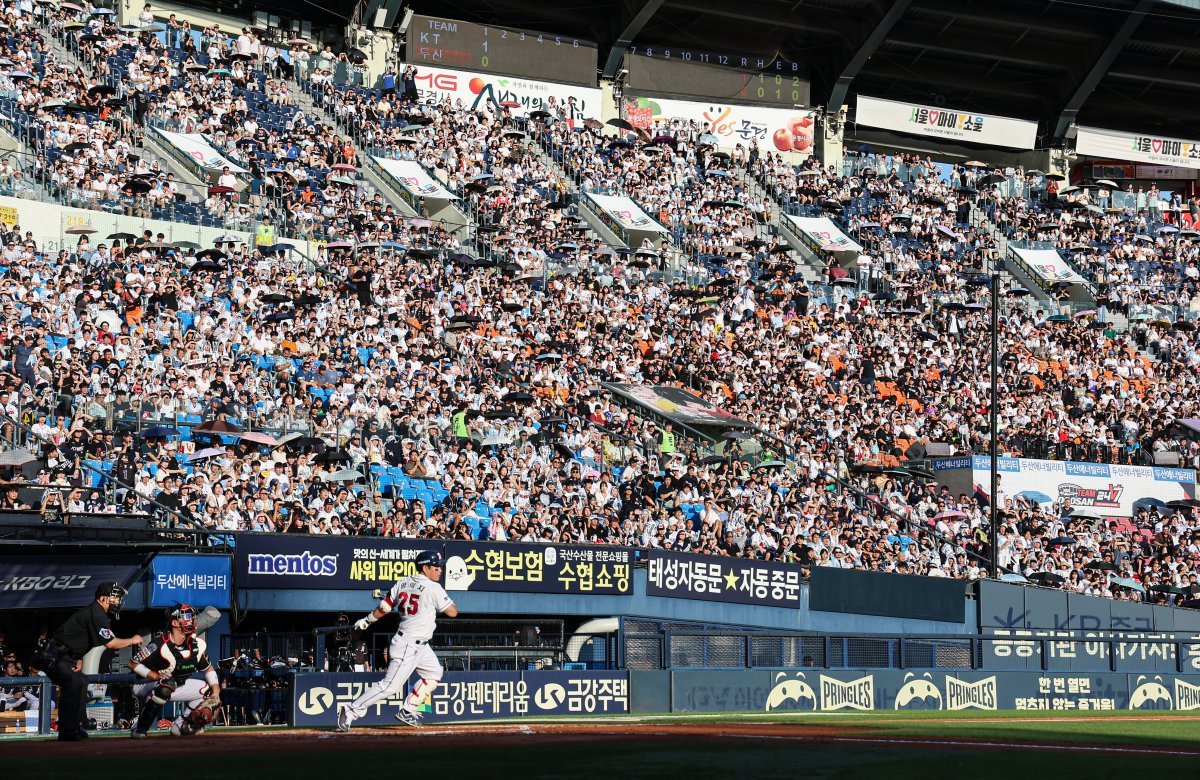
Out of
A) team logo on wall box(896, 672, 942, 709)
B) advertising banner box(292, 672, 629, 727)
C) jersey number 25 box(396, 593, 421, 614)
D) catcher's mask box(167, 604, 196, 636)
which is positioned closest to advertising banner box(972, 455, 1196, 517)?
team logo on wall box(896, 672, 942, 709)

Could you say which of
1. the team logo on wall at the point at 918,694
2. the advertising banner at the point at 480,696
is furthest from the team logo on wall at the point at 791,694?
the advertising banner at the point at 480,696

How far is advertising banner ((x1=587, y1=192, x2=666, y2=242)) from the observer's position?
41.8 meters

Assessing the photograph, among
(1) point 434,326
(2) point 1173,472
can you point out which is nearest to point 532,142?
(1) point 434,326

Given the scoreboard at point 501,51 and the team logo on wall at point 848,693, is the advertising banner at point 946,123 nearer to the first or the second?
the scoreboard at point 501,51

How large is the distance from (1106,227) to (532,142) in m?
20.4

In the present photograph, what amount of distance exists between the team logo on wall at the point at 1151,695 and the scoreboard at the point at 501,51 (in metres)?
30.9

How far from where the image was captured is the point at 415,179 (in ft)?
130

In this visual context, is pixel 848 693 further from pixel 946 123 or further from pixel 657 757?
pixel 946 123

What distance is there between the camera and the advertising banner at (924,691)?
21.3m

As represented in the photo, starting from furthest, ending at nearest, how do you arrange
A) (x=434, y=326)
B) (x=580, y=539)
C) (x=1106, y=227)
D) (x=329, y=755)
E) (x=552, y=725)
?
(x=1106, y=227) < (x=434, y=326) < (x=580, y=539) < (x=552, y=725) < (x=329, y=755)

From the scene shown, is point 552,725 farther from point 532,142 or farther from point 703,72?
point 703,72

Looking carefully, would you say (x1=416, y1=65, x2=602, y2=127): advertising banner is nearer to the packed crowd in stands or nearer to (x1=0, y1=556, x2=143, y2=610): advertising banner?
the packed crowd in stands

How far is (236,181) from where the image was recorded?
3538cm

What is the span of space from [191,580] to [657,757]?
11278 millimetres
